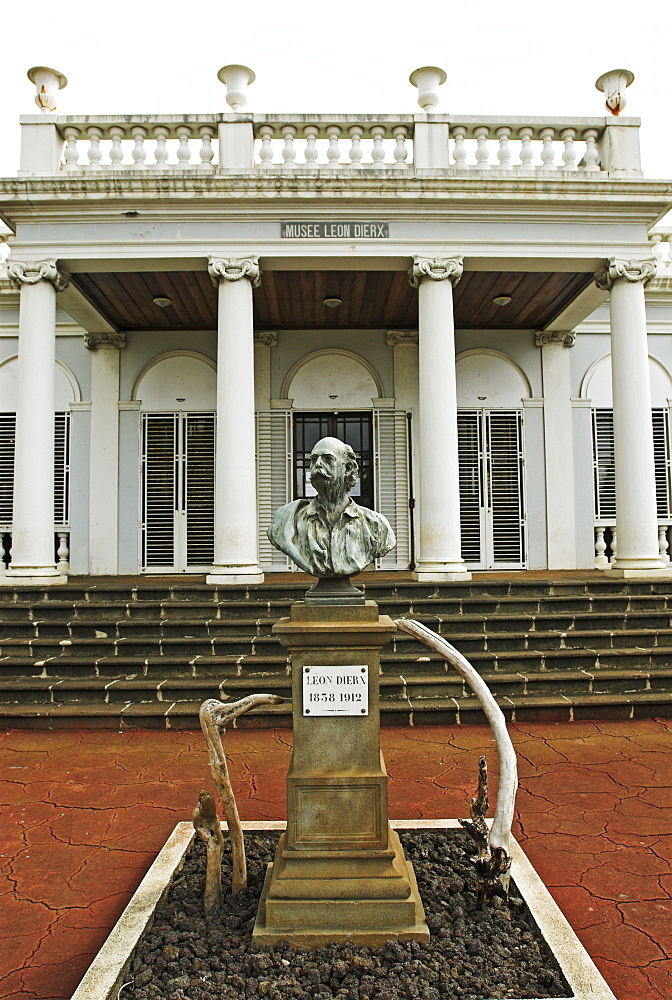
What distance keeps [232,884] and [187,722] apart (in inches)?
101

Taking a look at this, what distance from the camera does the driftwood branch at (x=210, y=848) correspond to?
2.46m

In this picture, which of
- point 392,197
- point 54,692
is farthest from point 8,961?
point 392,197

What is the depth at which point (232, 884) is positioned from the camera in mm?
2588

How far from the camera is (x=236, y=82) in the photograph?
7559 mm

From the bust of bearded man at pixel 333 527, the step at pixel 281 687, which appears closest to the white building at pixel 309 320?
the step at pixel 281 687

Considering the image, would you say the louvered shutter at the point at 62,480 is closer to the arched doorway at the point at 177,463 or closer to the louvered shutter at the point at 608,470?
the arched doorway at the point at 177,463

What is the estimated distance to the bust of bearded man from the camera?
8.71 feet

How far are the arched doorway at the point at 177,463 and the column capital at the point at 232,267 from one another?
8.58ft

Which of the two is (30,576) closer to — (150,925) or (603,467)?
(150,925)

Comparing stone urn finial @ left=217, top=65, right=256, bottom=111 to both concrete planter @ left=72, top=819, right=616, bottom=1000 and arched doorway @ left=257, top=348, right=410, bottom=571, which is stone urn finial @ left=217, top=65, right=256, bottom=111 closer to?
arched doorway @ left=257, top=348, right=410, bottom=571

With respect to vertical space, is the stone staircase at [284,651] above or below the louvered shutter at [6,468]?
below

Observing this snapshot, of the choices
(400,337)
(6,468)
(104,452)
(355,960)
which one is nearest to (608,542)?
(400,337)

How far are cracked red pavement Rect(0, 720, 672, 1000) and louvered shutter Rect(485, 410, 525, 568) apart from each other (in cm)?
456

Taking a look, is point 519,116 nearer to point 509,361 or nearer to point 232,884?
point 509,361
